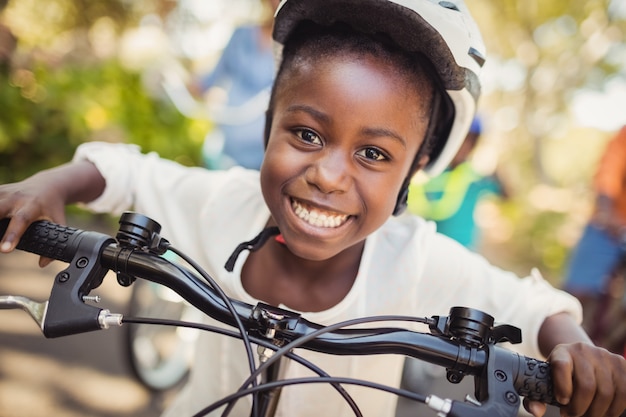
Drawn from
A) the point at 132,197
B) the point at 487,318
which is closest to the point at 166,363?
the point at 132,197

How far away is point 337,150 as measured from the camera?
55.1 inches

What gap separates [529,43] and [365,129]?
43.6 ft

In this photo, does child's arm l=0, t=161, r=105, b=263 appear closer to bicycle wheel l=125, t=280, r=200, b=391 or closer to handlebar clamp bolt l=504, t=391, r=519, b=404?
handlebar clamp bolt l=504, t=391, r=519, b=404

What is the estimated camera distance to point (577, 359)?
1147 millimetres

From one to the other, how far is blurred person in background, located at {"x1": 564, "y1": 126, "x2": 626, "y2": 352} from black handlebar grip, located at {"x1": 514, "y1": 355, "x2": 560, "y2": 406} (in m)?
3.43

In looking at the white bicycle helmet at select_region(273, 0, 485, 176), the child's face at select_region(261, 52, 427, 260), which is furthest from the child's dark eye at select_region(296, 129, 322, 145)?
the white bicycle helmet at select_region(273, 0, 485, 176)

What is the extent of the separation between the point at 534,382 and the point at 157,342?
3.07 metres

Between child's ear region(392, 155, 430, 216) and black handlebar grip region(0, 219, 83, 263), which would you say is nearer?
black handlebar grip region(0, 219, 83, 263)

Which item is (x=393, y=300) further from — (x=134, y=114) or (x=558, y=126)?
(x=558, y=126)

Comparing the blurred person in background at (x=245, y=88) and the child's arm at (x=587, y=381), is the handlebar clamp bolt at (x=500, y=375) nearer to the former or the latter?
the child's arm at (x=587, y=381)

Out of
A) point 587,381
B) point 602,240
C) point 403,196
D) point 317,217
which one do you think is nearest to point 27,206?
point 317,217

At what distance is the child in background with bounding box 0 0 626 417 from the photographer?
4.62 ft

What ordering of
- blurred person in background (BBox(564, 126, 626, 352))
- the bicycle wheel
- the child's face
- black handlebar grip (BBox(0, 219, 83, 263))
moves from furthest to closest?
blurred person in background (BBox(564, 126, 626, 352)), the bicycle wheel, the child's face, black handlebar grip (BBox(0, 219, 83, 263))

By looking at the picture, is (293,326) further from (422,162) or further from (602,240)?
(602,240)
